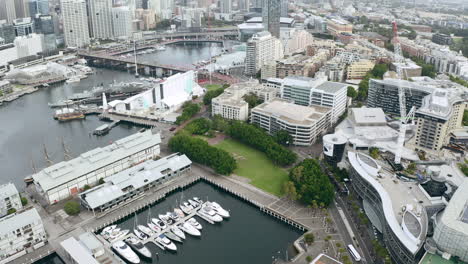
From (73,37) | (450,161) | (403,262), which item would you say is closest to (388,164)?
(450,161)

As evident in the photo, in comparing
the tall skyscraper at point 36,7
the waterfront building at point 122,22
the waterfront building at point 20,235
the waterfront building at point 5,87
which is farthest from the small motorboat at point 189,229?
the tall skyscraper at point 36,7

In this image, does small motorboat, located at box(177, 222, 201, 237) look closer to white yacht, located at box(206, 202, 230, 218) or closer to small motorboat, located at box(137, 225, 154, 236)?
small motorboat, located at box(137, 225, 154, 236)

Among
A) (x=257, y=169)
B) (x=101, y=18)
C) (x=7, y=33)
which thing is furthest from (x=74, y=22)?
(x=257, y=169)

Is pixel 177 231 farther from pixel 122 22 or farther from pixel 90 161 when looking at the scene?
pixel 122 22

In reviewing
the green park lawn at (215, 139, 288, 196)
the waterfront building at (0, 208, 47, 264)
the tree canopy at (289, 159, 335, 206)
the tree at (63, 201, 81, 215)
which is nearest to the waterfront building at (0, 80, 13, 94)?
the green park lawn at (215, 139, 288, 196)

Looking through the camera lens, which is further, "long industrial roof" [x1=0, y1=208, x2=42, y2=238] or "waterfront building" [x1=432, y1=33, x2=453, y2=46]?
"waterfront building" [x1=432, y1=33, x2=453, y2=46]

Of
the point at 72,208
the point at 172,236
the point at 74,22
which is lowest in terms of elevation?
the point at 172,236

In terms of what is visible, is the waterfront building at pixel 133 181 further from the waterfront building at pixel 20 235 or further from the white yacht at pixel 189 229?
the white yacht at pixel 189 229
